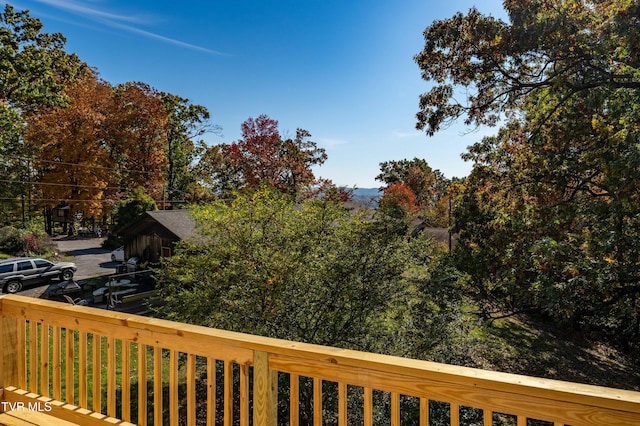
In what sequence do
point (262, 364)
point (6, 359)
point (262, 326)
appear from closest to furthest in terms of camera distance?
point (262, 364) → point (6, 359) → point (262, 326)

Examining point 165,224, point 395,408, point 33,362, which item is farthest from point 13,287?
point 395,408

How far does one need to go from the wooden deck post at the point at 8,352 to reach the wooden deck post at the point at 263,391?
5.85ft

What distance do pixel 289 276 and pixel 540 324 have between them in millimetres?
10306

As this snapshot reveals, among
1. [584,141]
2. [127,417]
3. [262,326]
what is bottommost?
[262,326]

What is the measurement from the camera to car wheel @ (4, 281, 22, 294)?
11.3 meters

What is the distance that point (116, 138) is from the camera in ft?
66.7

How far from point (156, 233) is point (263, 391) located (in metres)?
12.1

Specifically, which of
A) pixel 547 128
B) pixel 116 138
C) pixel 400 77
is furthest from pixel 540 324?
pixel 116 138

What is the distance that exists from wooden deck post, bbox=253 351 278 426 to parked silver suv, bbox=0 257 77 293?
44.6ft

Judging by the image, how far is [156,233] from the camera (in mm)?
12320

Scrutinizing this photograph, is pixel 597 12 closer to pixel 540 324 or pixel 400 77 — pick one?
pixel 400 77

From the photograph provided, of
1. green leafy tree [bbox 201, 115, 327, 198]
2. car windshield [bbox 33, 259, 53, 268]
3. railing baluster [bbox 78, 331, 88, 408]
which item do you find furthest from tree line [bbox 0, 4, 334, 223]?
railing baluster [bbox 78, 331, 88, 408]

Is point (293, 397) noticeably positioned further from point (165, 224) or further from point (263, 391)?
point (165, 224)

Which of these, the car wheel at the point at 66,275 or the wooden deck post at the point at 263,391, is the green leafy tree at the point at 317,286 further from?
the car wheel at the point at 66,275
